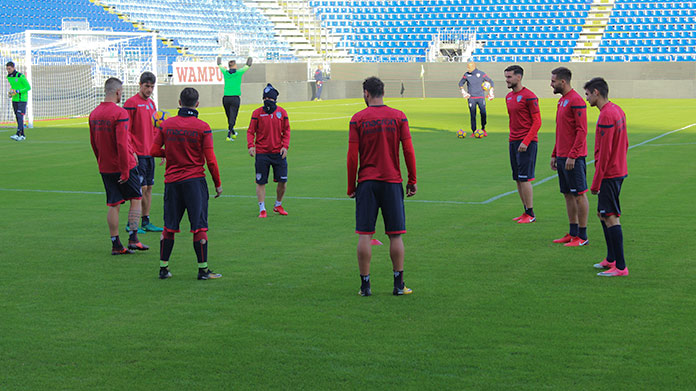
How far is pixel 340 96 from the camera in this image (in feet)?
169

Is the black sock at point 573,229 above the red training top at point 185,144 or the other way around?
the other way around

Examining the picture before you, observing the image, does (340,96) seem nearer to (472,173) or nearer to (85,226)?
(472,173)

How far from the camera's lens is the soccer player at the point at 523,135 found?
12.1 meters

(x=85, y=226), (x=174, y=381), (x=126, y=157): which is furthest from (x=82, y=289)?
(x=85, y=226)

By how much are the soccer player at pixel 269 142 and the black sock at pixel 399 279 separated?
4.94m

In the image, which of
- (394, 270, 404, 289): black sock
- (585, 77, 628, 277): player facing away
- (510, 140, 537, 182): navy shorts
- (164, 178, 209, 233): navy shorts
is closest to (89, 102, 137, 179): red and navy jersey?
(164, 178, 209, 233): navy shorts

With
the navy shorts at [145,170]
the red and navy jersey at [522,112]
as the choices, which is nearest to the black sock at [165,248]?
the navy shorts at [145,170]

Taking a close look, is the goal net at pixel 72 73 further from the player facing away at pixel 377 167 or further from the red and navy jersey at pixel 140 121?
the player facing away at pixel 377 167

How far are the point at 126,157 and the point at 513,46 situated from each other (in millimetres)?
48399

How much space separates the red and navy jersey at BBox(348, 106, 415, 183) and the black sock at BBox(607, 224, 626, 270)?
2.34m

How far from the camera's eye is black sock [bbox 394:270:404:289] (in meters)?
8.03

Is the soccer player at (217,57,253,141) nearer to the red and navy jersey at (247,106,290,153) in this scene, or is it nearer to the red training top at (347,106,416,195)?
the red and navy jersey at (247,106,290,153)

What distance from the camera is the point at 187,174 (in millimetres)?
8688

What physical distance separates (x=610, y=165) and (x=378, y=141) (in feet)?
7.79
